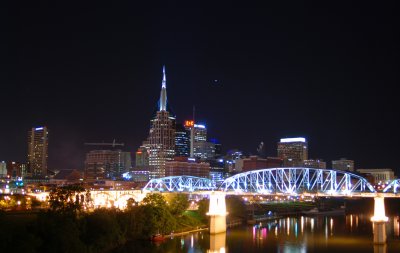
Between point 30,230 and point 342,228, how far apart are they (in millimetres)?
59833

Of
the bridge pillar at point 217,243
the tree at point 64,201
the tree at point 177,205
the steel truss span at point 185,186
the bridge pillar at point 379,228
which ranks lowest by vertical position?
the bridge pillar at point 217,243

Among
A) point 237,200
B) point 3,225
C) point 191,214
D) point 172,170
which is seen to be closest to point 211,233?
point 191,214

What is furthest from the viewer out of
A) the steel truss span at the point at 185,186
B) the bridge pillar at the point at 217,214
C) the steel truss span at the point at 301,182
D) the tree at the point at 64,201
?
the steel truss span at the point at 185,186

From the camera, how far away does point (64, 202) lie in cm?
5969

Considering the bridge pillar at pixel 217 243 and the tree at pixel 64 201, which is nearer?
the tree at pixel 64 201

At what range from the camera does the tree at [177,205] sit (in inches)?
3280

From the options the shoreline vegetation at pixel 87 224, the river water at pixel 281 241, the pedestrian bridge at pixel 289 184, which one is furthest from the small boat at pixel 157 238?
the pedestrian bridge at pixel 289 184

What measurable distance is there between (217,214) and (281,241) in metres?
14.5

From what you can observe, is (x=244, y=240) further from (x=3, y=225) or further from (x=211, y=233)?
(x=3, y=225)

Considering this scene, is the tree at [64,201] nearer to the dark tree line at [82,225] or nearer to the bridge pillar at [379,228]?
the dark tree line at [82,225]

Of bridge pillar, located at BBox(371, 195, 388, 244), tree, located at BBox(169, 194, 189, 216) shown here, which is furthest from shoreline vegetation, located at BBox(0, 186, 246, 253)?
bridge pillar, located at BBox(371, 195, 388, 244)

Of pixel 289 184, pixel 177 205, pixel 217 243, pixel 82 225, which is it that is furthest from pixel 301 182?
pixel 82 225

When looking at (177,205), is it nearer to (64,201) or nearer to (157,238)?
(157,238)

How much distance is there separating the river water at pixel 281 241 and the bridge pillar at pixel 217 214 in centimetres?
144
